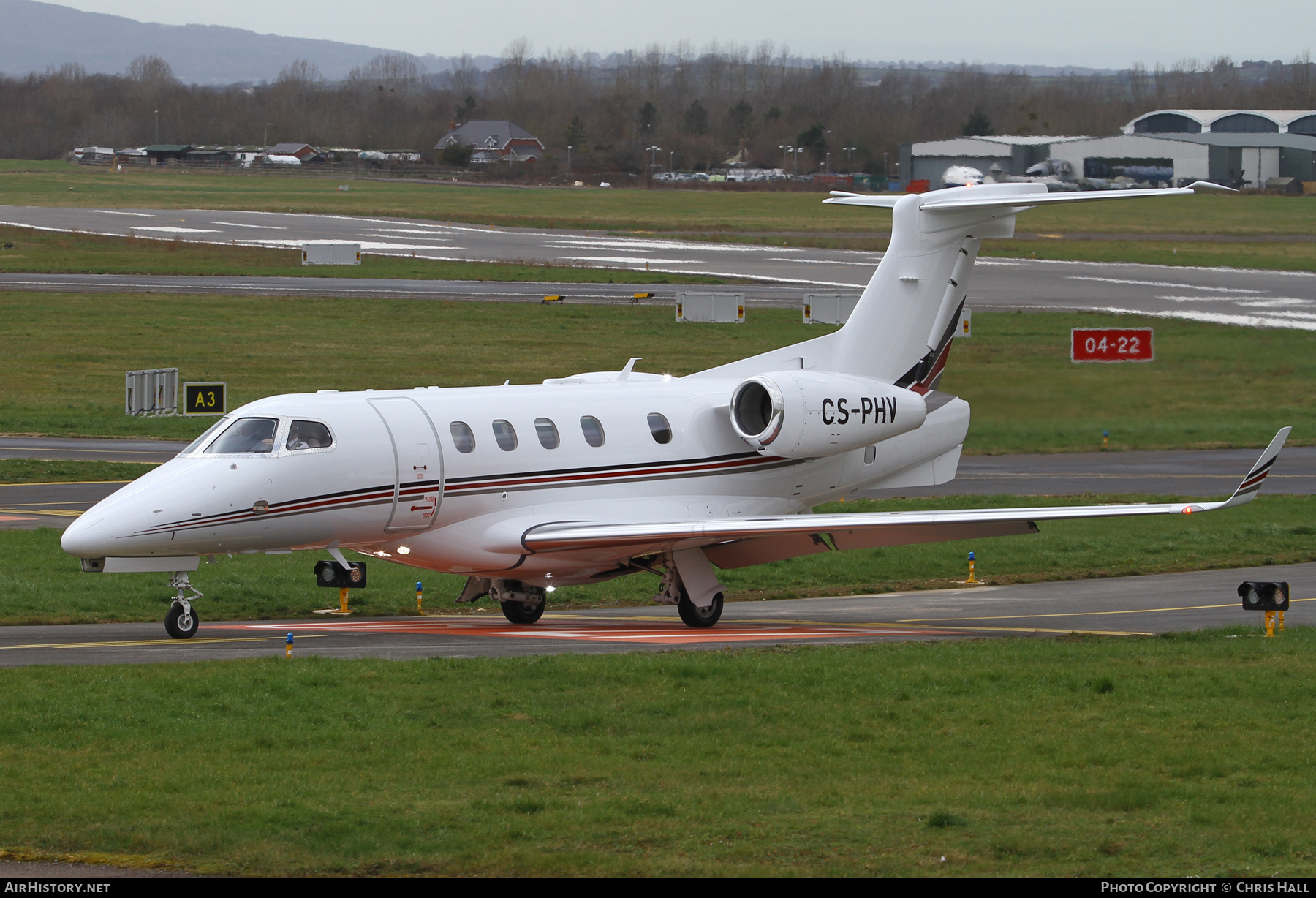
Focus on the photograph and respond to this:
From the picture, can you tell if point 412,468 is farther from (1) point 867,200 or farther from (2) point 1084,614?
(2) point 1084,614

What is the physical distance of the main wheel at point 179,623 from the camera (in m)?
22.4

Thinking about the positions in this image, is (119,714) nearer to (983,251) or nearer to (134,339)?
(134,339)

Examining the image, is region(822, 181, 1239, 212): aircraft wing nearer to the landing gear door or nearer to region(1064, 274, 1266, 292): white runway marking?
the landing gear door

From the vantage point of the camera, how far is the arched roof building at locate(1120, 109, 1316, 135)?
518 feet

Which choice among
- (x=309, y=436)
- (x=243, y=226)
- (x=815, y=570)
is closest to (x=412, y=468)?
(x=309, y=436)

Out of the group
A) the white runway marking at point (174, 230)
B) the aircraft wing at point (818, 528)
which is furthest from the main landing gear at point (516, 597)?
the white runway marking at point (174, 230)

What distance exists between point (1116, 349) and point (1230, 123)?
14041 centimetres

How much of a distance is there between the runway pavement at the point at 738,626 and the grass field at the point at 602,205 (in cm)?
6183

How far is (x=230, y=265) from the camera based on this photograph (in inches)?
3772

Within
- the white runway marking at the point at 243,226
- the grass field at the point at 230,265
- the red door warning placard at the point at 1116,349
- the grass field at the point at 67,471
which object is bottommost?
the grass field at the point at 67,471

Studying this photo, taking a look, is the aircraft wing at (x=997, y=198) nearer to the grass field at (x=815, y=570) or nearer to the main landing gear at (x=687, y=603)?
the main landing gear at (x=687, y=603)

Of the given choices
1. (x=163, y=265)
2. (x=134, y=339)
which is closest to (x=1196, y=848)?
(x=134, y=339)

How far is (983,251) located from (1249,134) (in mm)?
58196
